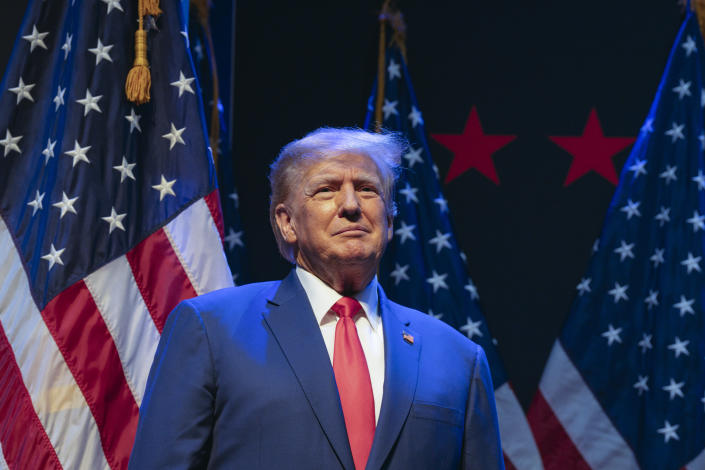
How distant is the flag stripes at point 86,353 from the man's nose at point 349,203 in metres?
0.69

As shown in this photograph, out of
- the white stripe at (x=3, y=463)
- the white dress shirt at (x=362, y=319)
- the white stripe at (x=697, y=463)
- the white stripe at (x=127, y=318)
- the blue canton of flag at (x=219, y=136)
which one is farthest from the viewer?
the white stripe at (x=697, y=463)

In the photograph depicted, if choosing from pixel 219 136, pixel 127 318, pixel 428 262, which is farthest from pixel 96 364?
pixel 428 262

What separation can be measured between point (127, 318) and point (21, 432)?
38 centimetres

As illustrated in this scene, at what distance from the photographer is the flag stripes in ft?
7.01

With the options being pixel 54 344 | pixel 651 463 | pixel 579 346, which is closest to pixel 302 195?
pixel 54 344

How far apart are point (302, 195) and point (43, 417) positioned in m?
0.91

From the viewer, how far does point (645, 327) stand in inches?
129

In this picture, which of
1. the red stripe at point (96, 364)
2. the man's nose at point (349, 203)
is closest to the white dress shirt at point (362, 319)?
the man's nose at point (349, 203)

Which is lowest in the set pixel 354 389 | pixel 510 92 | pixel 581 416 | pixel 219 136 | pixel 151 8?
pixel 581 416

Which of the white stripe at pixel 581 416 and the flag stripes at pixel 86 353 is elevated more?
the flag stripes at pixel 86 353

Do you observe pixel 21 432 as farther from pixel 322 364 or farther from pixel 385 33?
pixel 385 33

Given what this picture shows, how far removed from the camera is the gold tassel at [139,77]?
2.27 metres

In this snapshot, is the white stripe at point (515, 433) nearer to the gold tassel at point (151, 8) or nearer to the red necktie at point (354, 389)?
the red necktie at point (354, 389)

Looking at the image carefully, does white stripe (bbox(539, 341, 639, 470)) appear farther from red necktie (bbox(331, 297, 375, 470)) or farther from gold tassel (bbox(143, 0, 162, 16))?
gold tassel (bbox(143, 0, 162, 16))
